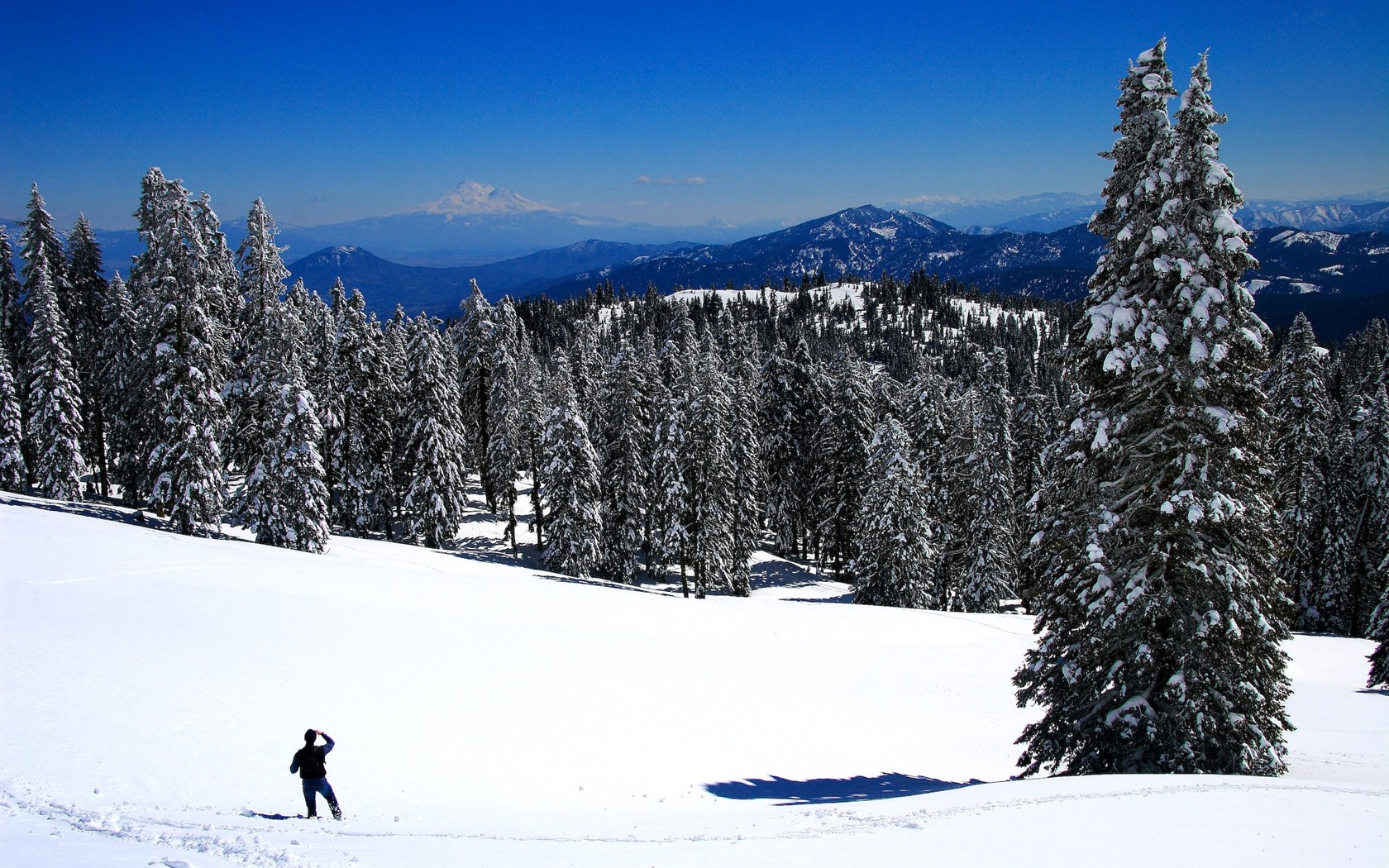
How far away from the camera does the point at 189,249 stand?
29.8 metres

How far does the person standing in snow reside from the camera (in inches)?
444

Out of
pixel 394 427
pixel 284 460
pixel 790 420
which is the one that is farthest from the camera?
pixel 790 420

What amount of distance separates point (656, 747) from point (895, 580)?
83.7 ft

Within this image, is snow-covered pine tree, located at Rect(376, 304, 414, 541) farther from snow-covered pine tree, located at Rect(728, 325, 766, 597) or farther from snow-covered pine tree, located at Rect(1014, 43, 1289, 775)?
snow-covered pine tree, located at Rect(1014, 43, 1289, 775)

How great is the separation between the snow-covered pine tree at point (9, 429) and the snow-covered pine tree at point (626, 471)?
31581mm

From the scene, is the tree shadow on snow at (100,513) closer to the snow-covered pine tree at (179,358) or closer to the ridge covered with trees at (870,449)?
the ridge covered with trees at (870,449)

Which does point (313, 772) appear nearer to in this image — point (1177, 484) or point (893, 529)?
point (1177, 484)

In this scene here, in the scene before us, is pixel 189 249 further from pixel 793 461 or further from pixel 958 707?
pixel 793 461

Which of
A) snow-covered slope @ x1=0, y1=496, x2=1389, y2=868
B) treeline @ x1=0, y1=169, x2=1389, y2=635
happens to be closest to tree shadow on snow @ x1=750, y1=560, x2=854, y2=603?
treeline @ x1=0, y1=169, x2=1389, y2=635

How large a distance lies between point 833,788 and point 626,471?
27.9m

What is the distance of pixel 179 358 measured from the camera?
98.8ft

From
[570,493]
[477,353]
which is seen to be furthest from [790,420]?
[477,353]

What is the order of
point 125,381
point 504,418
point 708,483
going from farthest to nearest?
point 504,418, point 708,483, point 125,381

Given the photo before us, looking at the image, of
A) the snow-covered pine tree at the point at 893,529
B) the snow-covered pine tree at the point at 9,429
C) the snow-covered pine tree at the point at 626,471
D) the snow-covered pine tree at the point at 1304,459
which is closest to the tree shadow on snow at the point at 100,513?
the snow-covered pine tree at the point at 9,429
